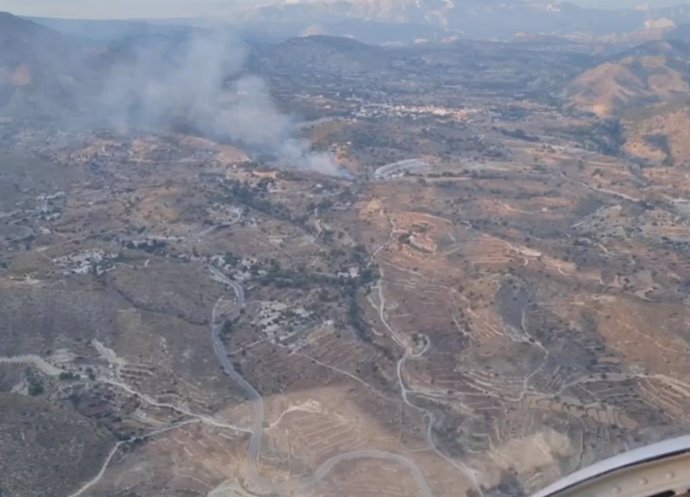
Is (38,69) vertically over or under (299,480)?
over

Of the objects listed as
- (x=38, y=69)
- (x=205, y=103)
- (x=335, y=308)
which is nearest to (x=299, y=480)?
(x=335, y=308)

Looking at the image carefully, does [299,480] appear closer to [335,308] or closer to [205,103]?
[335,308]

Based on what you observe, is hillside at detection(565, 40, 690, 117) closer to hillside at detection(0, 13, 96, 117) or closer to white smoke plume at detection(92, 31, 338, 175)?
white smoke plume at detection(92, 31, 338, 175)

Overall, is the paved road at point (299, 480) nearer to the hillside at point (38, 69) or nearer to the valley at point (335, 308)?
the valley at point (335, 308)

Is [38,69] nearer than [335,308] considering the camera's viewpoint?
No

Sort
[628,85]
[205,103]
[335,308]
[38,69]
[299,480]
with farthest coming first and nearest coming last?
1. [628,85]
2. [38,69]
3. [205,103]
4. [335,308]
5. [299,480]

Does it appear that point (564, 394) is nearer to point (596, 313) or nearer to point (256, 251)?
point (596, 313)

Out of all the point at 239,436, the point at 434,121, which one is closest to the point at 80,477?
the point at 239,436
